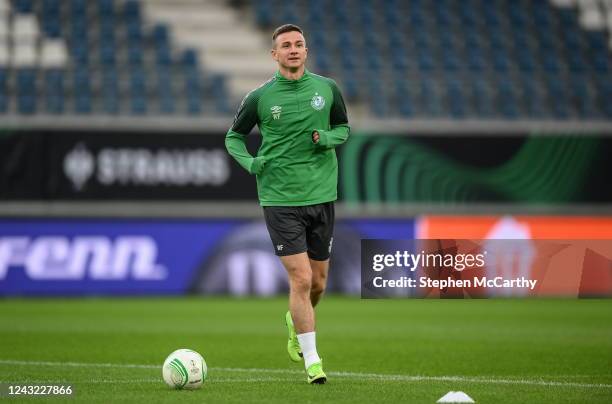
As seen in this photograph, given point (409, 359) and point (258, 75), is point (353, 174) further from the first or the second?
point (409, 359)

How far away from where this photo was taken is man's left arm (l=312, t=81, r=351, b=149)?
25.6ft

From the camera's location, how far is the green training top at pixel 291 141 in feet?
25.9

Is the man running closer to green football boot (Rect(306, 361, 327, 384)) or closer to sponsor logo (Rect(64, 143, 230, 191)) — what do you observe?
green football boot (Rect(306, 361, 327, 384))

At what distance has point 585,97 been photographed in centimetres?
2330

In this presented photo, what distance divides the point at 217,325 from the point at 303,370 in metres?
5.05

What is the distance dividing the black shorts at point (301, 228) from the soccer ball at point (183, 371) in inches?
35.6

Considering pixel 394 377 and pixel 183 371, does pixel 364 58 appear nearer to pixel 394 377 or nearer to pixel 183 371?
pixel 394 377

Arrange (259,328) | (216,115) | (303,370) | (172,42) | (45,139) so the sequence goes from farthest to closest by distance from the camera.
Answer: (172,42) → (216,115) → (45,139) → (259,328) → (303,370)

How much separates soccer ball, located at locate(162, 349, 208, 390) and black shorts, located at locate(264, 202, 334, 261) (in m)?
0.90

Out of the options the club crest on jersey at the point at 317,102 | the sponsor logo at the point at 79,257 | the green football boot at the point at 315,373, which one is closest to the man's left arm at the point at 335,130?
the club crest on jersey at the point at 317,102

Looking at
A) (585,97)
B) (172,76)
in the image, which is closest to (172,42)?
(172,76)

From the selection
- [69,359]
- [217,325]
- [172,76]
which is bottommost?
[217,325]

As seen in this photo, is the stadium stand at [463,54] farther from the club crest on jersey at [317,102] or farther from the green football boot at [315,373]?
the green football boot at [315,373]

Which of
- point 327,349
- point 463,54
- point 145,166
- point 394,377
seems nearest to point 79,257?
point 145,166
